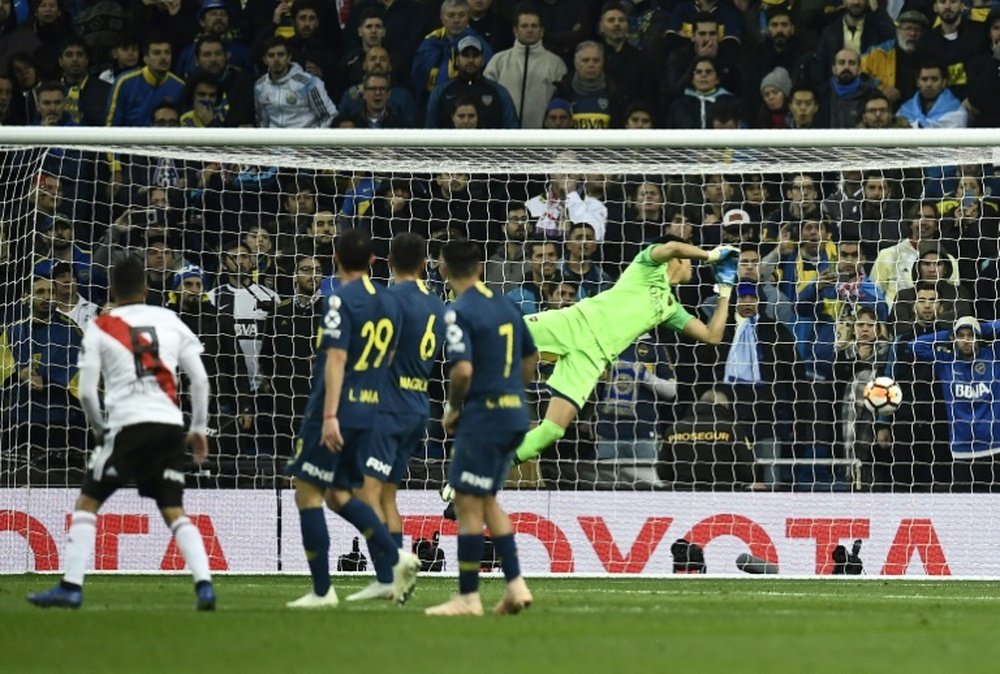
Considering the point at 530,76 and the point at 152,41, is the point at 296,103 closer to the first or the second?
the point at 152,41

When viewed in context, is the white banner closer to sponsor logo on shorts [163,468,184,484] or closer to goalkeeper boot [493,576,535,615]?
sponsor logo on shorts [163,468,184,484]

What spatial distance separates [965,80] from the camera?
1858 centimetres

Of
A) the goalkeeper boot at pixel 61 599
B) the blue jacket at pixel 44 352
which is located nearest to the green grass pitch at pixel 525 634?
the goalkeeper boot at pixel 61 599

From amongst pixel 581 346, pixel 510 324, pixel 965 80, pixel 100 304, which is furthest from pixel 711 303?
pixel 510 324

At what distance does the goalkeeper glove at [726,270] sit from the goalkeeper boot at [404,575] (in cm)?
403

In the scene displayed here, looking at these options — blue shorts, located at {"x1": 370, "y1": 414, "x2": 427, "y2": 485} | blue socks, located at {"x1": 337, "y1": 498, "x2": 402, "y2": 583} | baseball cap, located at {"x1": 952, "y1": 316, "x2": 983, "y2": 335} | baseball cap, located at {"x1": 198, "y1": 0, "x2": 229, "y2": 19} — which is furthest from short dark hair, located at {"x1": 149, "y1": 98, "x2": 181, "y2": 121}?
blue socks, located at {"x1": 337, "y1": 498, "x2": 402, "y2": 583}

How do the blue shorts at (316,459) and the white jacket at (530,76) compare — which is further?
the white jacket at (530,76)

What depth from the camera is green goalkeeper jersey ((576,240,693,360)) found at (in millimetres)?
14875

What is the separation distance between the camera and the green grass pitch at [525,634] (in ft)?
26.6

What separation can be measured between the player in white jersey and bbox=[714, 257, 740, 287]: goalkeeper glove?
4.95 metres

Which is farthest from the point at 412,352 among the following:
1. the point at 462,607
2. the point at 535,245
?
the point at 535,245

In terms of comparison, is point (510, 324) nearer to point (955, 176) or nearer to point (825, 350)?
point (825, 350)

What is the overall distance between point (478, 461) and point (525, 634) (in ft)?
4.52

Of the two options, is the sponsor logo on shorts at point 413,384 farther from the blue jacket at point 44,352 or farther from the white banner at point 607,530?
the blue jacket at point 44,352
